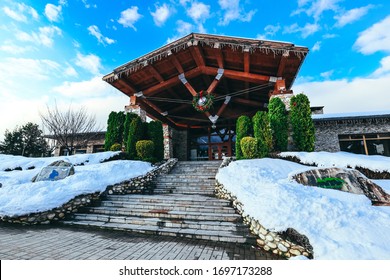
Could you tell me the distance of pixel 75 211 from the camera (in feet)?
18.4

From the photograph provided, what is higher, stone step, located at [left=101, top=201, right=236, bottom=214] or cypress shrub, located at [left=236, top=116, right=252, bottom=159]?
cypress shrub, located at [left=236, top=116, right=252, bottom=159]

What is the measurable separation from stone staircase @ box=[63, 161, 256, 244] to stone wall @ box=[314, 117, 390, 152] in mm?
9032

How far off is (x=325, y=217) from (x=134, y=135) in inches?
382

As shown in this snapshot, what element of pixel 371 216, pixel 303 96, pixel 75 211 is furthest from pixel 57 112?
pixel 371 216

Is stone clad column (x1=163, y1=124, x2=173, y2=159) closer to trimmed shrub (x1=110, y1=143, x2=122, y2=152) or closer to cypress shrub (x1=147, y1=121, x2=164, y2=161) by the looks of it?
cypress shrub (x1=147, y1=121, x2=164, y2=161)

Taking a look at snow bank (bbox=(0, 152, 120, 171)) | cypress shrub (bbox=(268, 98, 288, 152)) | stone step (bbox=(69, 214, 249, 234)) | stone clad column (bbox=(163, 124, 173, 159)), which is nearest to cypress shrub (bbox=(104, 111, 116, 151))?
snow bank (bbox=(0, 152, 120, 171))

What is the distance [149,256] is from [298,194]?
10.8 ft

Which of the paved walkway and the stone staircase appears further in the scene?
the stone staircase

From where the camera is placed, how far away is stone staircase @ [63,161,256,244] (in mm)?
4156

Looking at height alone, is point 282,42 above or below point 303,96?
above

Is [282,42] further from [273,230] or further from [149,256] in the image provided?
[149,256]

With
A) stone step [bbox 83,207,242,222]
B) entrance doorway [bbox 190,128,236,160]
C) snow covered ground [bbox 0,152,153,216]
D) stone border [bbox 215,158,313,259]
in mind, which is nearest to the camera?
stone border [bbox 215,158,313,259]

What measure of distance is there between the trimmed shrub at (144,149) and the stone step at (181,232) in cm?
537

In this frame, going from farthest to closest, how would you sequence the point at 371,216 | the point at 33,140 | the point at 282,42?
1. the point at 33,140
2. the point at 282,42
3. the point at 371,216
